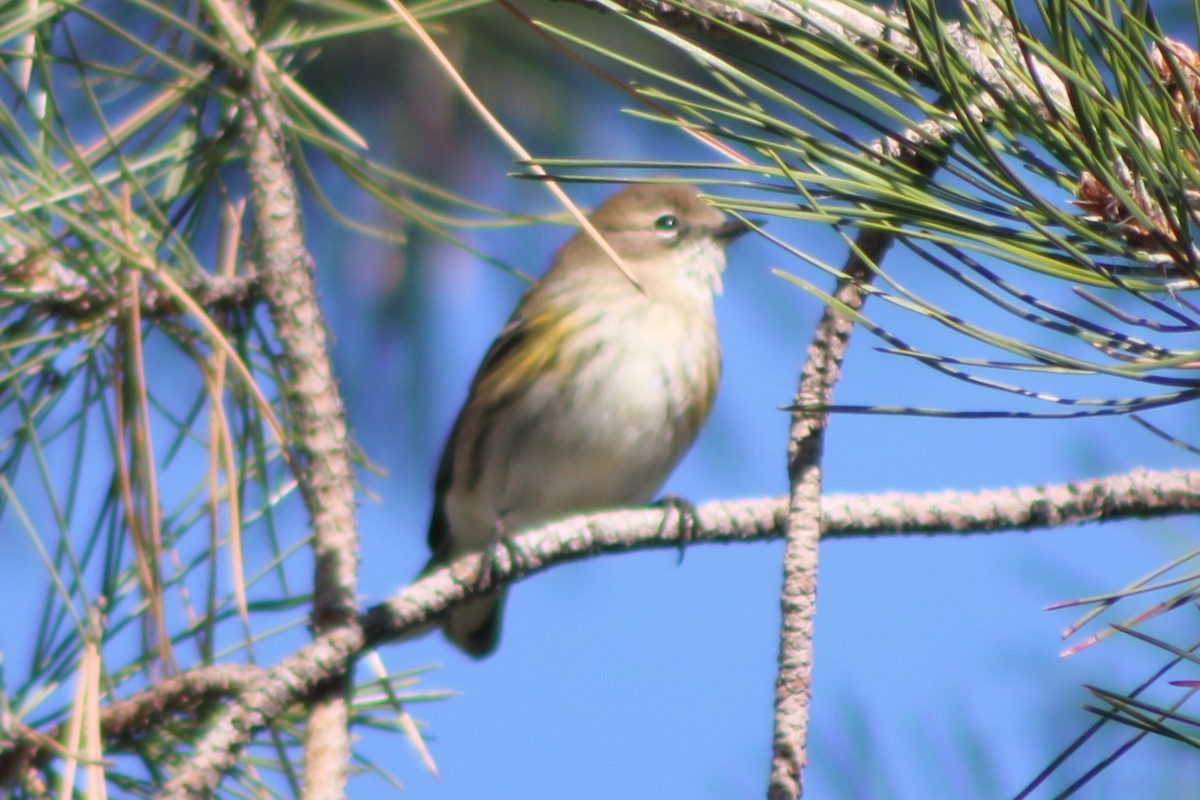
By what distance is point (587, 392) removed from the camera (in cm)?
381

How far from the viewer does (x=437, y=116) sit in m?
2.94

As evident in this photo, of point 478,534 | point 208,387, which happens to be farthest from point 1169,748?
point 478,534

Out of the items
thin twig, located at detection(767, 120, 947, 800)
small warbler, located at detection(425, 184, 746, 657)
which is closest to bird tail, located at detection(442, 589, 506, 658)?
small warbler, located at detection(425, 184, 746, 657)

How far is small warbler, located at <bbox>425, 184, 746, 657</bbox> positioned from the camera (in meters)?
3.79

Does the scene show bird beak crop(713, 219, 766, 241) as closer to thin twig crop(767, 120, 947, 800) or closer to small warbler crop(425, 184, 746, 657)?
small warbler crop(425, 184, 746, 657)

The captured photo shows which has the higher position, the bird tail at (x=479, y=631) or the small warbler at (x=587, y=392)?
the small warbler at (x=587, y=392)

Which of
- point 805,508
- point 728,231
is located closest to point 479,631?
point 728,231

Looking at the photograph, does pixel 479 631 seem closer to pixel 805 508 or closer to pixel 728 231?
pixel 728 231

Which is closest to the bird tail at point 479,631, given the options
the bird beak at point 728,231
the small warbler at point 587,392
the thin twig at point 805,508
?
the small warbler at point 587,392

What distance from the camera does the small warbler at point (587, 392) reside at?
149 inches

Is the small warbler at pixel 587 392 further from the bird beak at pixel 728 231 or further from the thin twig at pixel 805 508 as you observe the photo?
the thin twig at pixel 805 508

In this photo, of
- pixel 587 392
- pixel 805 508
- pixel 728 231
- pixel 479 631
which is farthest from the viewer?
pixel 479 631

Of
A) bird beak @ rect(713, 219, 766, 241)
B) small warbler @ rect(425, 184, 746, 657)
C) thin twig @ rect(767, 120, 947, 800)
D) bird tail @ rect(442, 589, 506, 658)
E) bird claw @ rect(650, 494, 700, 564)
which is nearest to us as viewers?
thin twig @ rect(767, 120, 947, 800)

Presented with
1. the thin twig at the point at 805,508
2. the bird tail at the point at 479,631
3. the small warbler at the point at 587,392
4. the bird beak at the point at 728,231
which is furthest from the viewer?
the bird tail at the point at 479,631
